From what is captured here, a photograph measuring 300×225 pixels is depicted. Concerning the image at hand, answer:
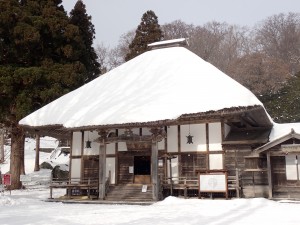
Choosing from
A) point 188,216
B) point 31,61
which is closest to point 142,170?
point 188,216

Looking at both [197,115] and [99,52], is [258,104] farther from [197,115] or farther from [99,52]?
[99,52]

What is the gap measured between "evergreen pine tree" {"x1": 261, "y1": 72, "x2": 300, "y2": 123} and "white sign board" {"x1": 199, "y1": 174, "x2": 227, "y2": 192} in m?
14.2

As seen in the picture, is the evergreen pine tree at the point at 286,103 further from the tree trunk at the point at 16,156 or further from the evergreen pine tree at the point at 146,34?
the tree trunk at the point at 16,156

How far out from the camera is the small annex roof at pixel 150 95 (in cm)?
1479

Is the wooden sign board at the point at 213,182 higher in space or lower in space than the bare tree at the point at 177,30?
lower

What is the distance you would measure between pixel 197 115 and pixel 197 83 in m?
2.81

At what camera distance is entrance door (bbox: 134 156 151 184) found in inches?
681

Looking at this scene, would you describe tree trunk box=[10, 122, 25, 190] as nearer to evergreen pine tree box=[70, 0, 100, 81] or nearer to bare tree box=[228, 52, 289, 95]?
evergreen pine tree box=[70, 0, 100, 81]

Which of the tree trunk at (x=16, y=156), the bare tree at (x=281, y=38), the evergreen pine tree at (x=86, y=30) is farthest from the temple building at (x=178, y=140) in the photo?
the bare tree at (x=281, y=38)

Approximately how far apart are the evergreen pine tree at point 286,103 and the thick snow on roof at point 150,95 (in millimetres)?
10120

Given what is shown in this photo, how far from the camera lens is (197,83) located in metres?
16.6

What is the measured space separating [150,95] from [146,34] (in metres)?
13.4

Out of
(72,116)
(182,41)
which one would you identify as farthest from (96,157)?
(182,41)

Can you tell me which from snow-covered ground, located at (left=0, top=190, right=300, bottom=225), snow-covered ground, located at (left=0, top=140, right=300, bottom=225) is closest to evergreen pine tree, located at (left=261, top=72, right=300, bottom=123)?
snow-covered ground, located at (left=0, top=140, right=300, bottom=225)
